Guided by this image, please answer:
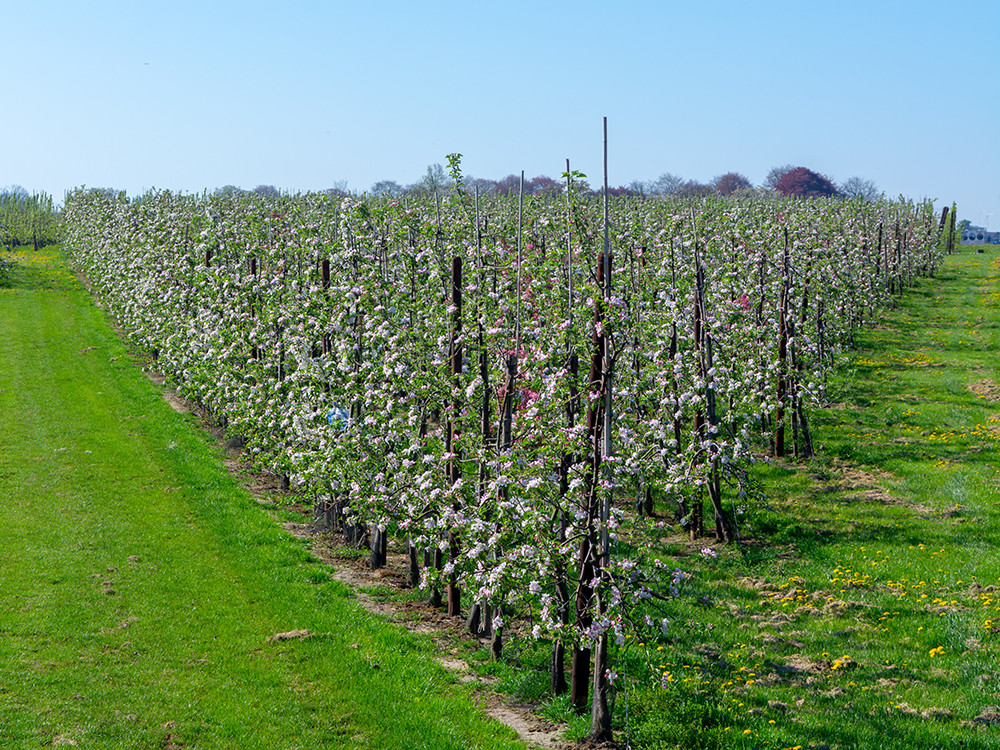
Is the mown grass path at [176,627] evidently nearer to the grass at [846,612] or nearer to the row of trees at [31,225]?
the grass at [846,612]

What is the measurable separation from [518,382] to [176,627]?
6929 millimetres

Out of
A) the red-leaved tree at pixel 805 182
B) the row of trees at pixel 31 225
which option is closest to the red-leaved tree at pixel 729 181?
the red-leaved tree at pixel 805 182

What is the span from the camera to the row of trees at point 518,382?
34.2 ft

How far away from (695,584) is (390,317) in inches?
307

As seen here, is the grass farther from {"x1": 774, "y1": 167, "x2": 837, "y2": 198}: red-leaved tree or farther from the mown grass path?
{"x1": 774, "y1": 167, "x2": 837, "y2": 198}: red-leaved tree

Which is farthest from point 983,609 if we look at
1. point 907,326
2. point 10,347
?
point 10,347

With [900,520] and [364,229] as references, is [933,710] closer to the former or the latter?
[900,520]

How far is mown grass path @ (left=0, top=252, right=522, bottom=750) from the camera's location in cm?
1055

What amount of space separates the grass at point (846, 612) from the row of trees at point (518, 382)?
691mm

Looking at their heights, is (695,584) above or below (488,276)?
→ below

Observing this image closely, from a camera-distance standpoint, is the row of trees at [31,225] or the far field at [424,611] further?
the row of trees at [31,225]

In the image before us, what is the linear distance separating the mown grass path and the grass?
2.13 m

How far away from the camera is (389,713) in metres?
11.0

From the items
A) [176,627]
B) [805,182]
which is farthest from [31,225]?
[805,182]
